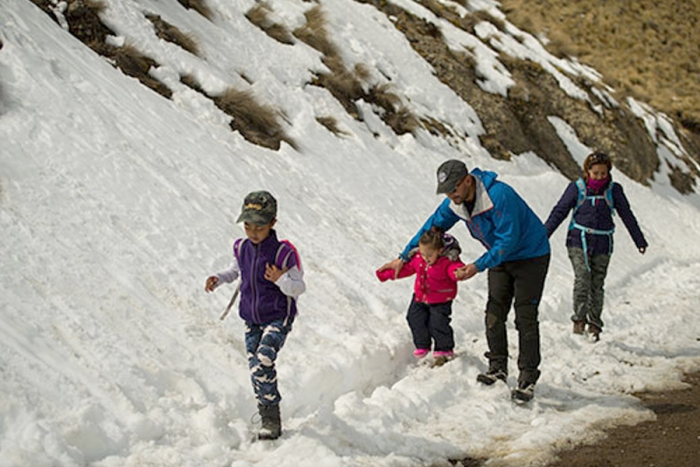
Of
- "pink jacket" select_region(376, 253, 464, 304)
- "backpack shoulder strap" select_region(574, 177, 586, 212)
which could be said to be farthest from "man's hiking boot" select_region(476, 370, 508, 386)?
"backpack shoulder strap" select_region(574, 177, 586, 212)

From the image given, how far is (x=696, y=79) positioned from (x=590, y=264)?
26.5 meters

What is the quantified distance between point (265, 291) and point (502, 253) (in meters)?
1.68

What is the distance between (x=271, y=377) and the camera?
4375 millimetres

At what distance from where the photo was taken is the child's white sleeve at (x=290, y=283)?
4281 millimetres

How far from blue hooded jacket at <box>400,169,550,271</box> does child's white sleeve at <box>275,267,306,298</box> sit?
135cm

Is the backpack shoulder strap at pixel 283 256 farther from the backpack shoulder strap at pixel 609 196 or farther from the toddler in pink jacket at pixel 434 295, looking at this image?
the backpack shoulder strap at pixel 609 196

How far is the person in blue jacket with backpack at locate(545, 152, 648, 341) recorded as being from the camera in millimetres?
7418

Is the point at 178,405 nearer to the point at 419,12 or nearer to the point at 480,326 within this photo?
the point at 480,326

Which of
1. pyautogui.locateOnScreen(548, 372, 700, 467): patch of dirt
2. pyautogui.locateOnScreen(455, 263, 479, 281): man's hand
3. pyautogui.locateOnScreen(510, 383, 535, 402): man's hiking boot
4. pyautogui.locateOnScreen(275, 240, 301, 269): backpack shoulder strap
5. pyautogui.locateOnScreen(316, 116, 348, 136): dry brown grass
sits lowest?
pyautogui.locateOnScreen(316, 116, 348, 136): dry brown grass

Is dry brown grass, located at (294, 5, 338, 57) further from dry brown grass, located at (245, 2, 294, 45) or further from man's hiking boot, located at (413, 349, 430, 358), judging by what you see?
man's hiking boot, located at (413, 349, 430, 358)

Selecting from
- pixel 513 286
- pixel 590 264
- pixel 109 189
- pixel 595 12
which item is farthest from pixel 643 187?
pixel 595 12

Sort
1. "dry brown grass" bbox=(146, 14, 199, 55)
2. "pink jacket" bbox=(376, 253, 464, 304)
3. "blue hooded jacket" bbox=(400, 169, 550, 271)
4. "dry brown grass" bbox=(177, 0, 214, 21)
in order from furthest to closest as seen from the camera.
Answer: "dry brown grass" bbox=(177, 0, 214, 21), "dry brown grass" bbox=(146, 14, 199, 55), "pink jacket" bbox=(376, 253, 464, 304), "blue hooded jacket" bbox=(400, 169, 550, 271)

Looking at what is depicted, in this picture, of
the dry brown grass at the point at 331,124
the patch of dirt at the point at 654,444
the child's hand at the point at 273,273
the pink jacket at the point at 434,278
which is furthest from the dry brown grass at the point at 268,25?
the patch of dirt at the point at 654,444

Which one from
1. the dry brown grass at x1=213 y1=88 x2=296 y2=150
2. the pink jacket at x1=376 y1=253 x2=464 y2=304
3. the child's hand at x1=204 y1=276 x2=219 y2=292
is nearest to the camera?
the child's hand at x1=204 y1=276 x2=219 y2=292
